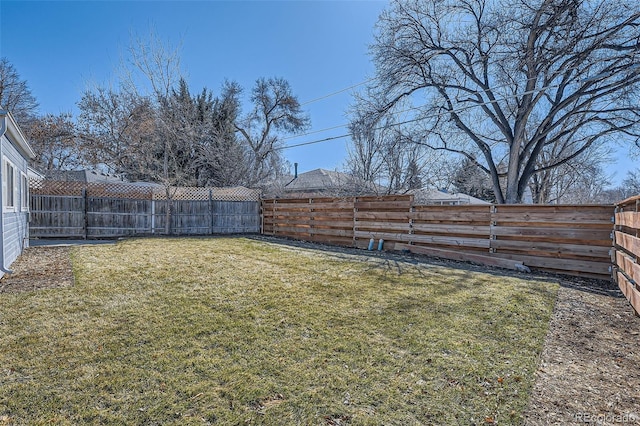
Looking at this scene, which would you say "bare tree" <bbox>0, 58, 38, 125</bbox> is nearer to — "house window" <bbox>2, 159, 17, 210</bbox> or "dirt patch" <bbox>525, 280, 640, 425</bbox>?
"house window" <bbox>2, 159, 17, 210</bbox>

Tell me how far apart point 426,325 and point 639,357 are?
164cm

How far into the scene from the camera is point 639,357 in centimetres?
262

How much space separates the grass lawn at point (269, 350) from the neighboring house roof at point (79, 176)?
46.5ft

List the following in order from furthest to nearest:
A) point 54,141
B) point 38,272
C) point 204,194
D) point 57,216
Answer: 1. point 54,141
2. point 204,194
3. point 57,216
4. point 38,272

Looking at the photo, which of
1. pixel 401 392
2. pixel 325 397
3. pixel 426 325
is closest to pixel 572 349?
pixel 426 325

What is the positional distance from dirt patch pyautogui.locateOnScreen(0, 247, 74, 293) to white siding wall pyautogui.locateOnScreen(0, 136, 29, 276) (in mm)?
223

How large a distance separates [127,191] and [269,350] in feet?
35.3

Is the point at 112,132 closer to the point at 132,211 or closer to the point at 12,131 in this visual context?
the point at 132,211

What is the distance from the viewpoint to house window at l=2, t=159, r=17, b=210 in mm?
5283

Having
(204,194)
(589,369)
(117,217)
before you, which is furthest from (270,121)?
(589,369)

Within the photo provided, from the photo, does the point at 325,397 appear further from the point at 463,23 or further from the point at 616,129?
the point at 616,129

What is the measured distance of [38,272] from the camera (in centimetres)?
513

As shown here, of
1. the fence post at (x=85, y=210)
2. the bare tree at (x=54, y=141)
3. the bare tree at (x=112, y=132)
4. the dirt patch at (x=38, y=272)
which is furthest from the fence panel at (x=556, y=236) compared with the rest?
the bare tree at (x=54, y=141)

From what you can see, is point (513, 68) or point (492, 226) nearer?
point (492, 226)
